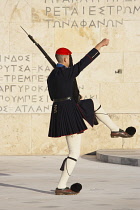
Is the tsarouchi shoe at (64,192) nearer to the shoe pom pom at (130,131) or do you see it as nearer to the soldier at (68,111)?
the soldier at (68,111)

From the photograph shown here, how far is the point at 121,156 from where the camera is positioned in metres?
14.4

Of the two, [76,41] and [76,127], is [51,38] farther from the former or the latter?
[76,127]

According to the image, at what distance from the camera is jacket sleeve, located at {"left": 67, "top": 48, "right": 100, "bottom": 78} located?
9.12 metres

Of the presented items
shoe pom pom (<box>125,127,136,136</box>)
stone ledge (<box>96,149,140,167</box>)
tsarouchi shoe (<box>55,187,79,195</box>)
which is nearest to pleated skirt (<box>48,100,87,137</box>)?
shoe pom pom (<box>125,127,136,136</box>)

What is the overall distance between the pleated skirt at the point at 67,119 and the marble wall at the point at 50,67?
24.7 feet

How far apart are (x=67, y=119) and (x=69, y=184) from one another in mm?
1658

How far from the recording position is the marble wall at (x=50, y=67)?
666 inches

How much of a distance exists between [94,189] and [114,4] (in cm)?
810

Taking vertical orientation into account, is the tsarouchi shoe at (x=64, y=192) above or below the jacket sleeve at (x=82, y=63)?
below

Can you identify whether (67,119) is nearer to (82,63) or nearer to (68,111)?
(68,111)

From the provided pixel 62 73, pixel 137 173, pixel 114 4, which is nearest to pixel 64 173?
pixel 62 73

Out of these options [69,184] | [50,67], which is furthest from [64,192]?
[50,67]

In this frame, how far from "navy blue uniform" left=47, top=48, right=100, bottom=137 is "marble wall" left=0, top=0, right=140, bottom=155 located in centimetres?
753

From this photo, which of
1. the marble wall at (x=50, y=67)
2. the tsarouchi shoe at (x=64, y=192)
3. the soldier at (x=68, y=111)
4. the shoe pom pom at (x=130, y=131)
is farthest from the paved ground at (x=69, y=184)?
the marble wall at (x=50, y=67)
